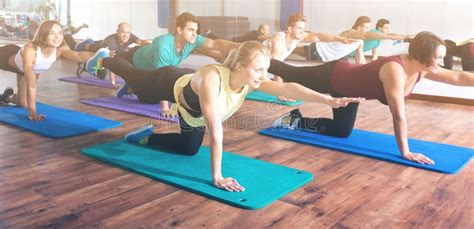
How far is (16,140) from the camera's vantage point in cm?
286

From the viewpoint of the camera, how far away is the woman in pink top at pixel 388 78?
242 centimetres

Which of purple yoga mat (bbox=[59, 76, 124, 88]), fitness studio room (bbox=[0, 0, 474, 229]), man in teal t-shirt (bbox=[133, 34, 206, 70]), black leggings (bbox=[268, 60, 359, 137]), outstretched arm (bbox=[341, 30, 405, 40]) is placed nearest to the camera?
fitness studio room (bbox=[0, 0, 474, 229])

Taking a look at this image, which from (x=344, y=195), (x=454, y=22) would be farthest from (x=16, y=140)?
(x=454, y=22)

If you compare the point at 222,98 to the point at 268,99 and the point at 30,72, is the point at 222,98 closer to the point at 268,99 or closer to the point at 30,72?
the point at 30,72

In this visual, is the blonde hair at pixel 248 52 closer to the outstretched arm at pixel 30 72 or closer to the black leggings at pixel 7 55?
the outstretched arm at pixel 30 72

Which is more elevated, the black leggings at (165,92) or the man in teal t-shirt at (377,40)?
the man in teal t-shirt at (377,40)

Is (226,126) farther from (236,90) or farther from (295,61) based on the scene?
(295,61)

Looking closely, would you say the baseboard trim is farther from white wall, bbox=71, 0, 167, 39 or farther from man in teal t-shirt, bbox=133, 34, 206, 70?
white wall, bbox=71, 0, 167, 39

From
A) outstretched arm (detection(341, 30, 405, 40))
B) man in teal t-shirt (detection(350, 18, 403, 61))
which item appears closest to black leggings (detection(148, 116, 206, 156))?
outstretched arm (detection(341, 30, 405, 40))

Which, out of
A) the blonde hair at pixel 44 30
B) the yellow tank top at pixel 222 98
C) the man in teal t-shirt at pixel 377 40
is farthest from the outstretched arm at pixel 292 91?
the man in teal t-shirt at pixel 377 40

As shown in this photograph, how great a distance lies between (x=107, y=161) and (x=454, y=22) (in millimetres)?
3779

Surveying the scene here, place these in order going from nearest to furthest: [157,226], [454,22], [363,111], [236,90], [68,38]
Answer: [157,226]
[236,90]
[363,111]
[454,22]
[68,38]

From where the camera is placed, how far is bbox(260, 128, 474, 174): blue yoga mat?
2551 millimetres

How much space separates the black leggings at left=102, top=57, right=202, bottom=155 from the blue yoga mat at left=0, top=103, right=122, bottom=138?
399mm
